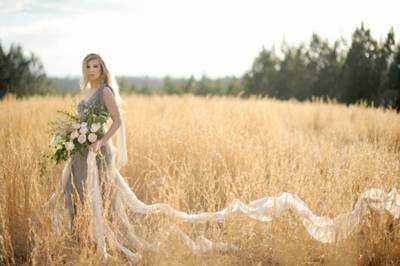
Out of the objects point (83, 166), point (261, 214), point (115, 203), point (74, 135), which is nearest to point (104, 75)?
point (74, 135)

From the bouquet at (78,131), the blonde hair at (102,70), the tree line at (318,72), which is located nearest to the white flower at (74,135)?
the bouquet at (78,131)

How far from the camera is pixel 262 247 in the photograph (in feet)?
12.6

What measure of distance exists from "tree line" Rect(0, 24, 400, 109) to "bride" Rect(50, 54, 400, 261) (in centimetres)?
1368

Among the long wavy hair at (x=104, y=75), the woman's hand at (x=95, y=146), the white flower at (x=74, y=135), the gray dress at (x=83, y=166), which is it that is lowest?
the gray dress at (x=83, y=166)

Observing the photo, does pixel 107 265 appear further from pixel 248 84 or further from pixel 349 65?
pixel 248 84

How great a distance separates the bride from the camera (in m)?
3.69

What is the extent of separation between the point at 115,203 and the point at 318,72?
31.0 meters

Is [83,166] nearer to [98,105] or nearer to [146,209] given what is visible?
[98,105]

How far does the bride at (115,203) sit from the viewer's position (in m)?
3.69

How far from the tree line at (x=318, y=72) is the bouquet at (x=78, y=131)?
544 inches

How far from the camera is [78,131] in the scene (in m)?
3.86

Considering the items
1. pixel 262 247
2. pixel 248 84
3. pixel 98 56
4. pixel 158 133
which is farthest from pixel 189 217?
pixel 248 84

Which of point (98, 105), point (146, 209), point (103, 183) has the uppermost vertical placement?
point (98, 105)

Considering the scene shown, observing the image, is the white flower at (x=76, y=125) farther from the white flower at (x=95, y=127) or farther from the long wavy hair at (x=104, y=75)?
the long wavy hair at (x=104, y=75)
